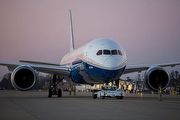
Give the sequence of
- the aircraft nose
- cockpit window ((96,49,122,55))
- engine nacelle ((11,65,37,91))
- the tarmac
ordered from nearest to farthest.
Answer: the tarmac < the aircraft nose < cockpit window ((96,49,122,55)) < engine nacelle ((11,65,37,91))

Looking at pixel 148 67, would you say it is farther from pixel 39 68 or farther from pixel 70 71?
pixel 39 68

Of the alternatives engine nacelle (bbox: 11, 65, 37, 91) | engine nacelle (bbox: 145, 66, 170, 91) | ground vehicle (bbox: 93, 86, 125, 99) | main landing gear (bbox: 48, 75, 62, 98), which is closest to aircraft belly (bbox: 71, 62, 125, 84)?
ground vehicle (bbox: 93, 86, 125, 99)

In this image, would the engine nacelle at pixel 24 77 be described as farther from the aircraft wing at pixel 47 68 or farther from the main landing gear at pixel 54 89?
the main landing gear at pixel 54 89

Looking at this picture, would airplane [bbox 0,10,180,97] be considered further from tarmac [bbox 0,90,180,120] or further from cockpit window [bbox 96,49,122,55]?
tarmac [bbox 0,90,180,120]

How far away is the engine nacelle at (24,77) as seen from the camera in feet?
87.3

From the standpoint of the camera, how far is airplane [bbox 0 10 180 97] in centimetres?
2403

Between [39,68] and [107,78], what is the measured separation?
6621 mm

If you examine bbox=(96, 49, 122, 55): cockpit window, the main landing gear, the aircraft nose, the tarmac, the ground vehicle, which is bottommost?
the tarmac

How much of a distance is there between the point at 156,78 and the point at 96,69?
4.93m

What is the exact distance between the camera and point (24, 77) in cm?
2714

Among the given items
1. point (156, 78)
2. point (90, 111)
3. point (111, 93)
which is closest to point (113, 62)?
point (111, 93)

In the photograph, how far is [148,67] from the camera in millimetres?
28562

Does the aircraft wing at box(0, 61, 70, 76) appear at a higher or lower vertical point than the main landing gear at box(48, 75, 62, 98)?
higher

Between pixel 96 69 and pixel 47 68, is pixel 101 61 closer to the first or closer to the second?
pixel 96 69
